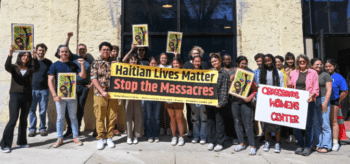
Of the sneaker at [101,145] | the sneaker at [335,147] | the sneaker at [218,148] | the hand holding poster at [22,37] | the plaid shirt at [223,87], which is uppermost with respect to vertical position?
the hand holding poster at [22,37]

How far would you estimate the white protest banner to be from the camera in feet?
14.4

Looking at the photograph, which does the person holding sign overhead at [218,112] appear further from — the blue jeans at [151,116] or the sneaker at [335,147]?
the sneaker at [335,147]

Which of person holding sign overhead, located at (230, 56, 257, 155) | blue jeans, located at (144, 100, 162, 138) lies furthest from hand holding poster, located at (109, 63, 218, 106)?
person holding sign overhead, located at (230, 56, 257, 155)

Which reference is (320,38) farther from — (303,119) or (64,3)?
(64,3)

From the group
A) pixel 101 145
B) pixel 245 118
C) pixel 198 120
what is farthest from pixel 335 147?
pixel 101 145

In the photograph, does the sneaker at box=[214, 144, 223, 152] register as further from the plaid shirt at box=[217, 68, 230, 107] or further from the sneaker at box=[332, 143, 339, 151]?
the sneaker at box=[332, 143, 339, 151]

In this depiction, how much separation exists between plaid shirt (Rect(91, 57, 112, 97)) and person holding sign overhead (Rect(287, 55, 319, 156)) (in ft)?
11.9

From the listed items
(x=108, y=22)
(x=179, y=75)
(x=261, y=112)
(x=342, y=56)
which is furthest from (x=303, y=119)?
(x=342, y=56)

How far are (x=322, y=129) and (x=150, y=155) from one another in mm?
3438

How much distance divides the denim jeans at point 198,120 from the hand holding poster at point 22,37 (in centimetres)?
356

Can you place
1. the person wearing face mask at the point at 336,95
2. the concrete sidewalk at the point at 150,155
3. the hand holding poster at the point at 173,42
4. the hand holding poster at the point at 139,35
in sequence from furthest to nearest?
the hand holding poster at the point at 173,42, the hand holding poster at the point at 139,35, the person wearing face mask at the point at 336,95, the concrete sidewalk at the point at 150,155

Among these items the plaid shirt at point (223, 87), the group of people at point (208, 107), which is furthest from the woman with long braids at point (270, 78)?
the plaid shirt at point (223, 87)

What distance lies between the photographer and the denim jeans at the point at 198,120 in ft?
16.5

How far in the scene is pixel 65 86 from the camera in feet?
15.2
